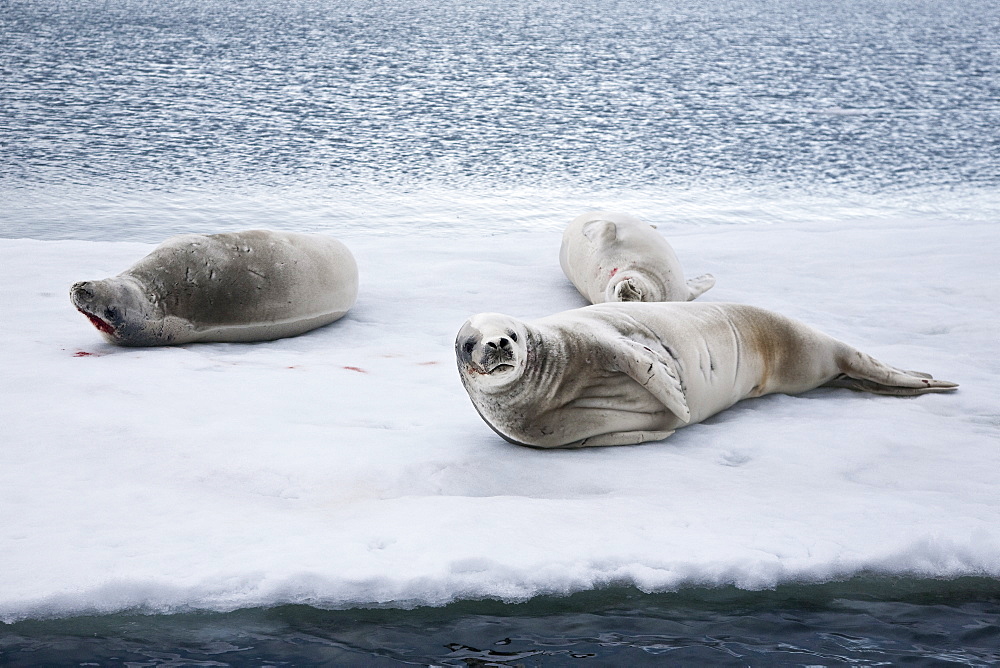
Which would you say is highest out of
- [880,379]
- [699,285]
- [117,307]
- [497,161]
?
[497,161]

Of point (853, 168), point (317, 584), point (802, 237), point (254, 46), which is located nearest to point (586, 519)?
point (317, 584)

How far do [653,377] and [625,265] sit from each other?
1958 mm

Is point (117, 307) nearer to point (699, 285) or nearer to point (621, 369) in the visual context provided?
point (621, 369)

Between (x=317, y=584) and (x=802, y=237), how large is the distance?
5.01 metres

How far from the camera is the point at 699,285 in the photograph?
5.38 m

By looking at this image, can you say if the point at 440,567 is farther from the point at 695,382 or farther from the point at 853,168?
the point at 853,168

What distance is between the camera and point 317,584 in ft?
8.07

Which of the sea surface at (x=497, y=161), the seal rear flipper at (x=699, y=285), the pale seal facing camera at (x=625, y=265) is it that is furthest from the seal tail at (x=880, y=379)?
the sea surface at (x=497, y=161)

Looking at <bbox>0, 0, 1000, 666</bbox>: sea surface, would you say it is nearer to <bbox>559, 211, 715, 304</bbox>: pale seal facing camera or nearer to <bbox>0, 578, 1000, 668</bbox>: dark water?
<bbox>0, 578, 1000, 668</bbox>: dark water

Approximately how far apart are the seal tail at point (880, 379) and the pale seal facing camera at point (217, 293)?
239cm

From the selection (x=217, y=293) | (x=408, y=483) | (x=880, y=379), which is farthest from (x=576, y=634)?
(x=217, y=293)

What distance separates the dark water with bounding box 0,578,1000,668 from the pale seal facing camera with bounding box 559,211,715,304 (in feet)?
7.96

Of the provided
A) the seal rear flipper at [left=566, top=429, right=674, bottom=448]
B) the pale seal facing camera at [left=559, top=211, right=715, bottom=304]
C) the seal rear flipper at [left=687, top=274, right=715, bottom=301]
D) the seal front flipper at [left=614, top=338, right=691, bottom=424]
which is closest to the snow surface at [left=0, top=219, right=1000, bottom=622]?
the seal rear flipper at [left=566, top=429, right=674, bottom=448]

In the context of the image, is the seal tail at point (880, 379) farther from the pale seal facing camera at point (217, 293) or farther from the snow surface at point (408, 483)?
the pale seal facing camera at point (217, 293)
